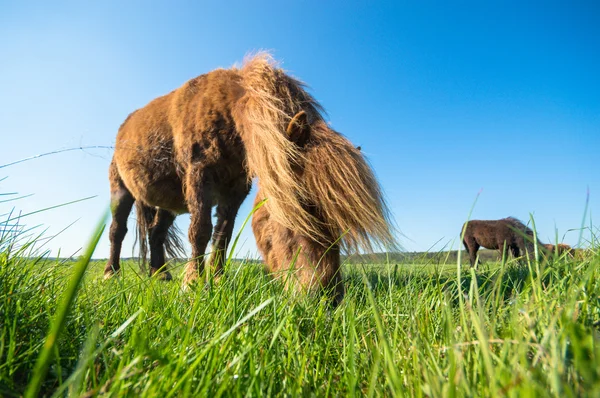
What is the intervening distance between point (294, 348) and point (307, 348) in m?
0.09

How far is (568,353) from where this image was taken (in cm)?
67

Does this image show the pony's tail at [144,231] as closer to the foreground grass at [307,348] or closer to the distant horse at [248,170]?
the distant horse at [248,170]

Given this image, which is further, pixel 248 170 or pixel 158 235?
pixel 158 235

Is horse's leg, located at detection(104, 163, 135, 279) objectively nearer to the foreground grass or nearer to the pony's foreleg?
the pony's foreleg

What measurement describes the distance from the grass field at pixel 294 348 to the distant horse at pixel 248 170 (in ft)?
1.16

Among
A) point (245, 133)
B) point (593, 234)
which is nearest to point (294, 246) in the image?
point (245, 133)

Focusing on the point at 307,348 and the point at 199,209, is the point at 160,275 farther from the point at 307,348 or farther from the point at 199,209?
the point at 199,209

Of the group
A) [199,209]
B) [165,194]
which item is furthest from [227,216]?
[165,194]

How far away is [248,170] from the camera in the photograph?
340 cm

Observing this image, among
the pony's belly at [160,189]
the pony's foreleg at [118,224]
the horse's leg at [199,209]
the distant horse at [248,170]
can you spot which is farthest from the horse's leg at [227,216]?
the pony's foreleg at [118,224]

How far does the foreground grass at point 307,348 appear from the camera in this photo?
617 millimetres

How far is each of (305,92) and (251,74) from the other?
60cm

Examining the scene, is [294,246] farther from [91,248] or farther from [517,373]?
[91,248]

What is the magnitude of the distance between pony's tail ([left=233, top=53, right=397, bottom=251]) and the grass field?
0.69 m
